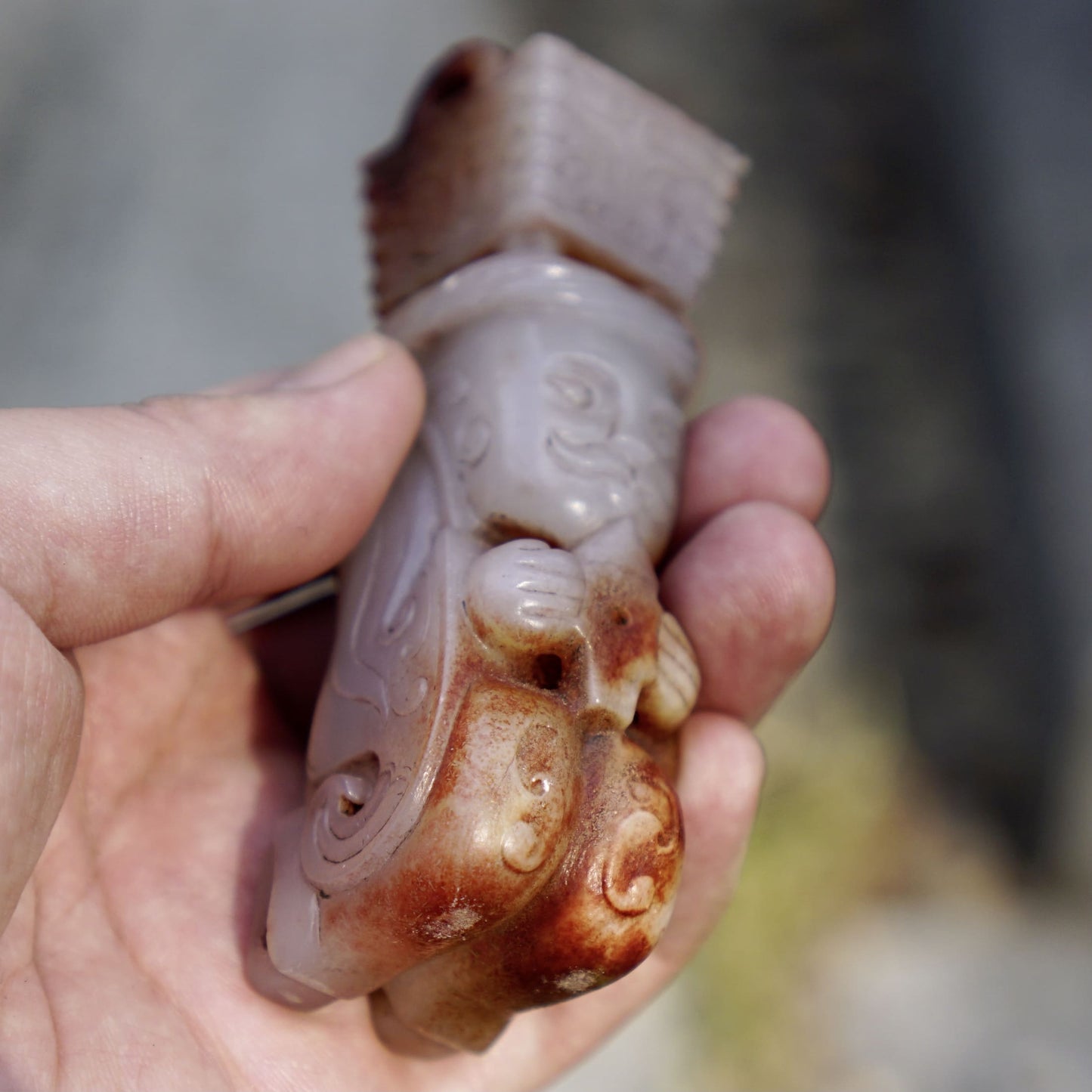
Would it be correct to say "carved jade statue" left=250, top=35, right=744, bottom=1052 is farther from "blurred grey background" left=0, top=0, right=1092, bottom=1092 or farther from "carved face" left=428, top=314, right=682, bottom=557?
"blurred grey background" left=0, top=0, right=1092, bottom=1092

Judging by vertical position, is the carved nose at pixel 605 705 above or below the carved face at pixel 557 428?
below

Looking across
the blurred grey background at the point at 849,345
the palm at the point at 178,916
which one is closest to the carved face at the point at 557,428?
the palm at the point at 178,916

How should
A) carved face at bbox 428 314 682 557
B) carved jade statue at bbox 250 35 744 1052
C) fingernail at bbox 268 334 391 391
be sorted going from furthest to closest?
fingernail at bbox 268 334 391 391, carved face at bbox 428 314 682 557, carved jade statue at bbox 250 35 744 1052

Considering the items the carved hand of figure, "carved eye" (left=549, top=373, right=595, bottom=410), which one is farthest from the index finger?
the carved hand of figure

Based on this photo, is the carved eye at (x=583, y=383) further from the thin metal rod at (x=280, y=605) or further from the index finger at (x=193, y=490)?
the thin metal rod at (x=280, y=605)

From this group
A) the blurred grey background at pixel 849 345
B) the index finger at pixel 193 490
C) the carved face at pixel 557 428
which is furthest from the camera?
the blurred grey background at pixel 849 345

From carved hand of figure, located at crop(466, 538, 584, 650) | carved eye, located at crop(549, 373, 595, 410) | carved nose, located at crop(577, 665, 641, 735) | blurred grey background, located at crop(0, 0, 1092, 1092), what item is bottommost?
blurred grey background, located at crop(0, 0, 1092, 1092)

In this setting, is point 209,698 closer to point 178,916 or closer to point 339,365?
point 178,916
